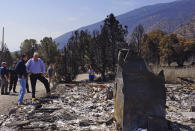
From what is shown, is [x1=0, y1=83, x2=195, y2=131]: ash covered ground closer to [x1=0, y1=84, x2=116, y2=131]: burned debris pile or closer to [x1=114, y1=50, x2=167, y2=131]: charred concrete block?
[x1=0, y1=84, x2=116, y2=131]: burned debris pile

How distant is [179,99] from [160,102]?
4472 mm

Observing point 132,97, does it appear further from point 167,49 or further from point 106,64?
point 167,49

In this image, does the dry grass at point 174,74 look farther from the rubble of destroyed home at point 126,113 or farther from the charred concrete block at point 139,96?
the charred concrete block at point 139,96

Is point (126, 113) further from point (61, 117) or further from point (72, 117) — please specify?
point (61, 117)

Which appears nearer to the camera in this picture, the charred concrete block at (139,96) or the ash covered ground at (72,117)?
the charred concrete block at (139,96)

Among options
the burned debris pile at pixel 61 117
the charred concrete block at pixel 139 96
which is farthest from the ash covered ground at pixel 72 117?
the charred concrete block at pixel 139 96

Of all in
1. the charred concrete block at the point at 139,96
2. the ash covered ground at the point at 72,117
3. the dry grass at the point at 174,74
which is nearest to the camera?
the charred concrete block at the point at 139,96

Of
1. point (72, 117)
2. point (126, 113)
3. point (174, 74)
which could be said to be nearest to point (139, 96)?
point (126, 113)

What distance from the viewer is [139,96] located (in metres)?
5.05

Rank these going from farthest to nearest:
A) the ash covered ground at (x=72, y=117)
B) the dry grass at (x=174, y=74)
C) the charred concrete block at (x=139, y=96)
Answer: the dry grass at (x=174, y=74) < the ash covered ground at (x=72, y=117) < the charred concrete block at (x=139, y=96)

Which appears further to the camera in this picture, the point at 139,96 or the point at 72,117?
the point at 72,117

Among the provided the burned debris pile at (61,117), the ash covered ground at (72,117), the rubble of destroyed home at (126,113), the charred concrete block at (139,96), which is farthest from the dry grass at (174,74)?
the charred concrete block at (139,96)

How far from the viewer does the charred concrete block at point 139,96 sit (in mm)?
4988

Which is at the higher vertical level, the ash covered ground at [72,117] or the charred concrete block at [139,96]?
the charred concrete block at [139,96]
